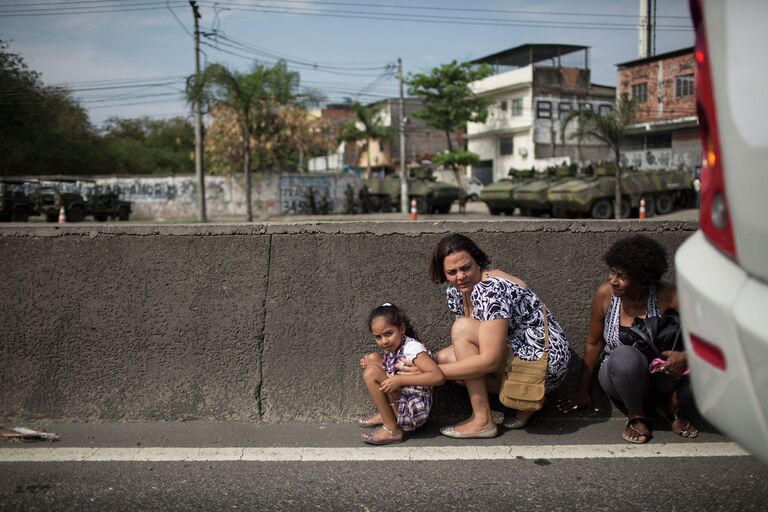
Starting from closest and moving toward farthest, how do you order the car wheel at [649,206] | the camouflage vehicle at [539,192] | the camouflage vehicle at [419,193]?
the car wheel at [649,206] < the camouflage vehicle at [539,192] < the camouflage vehicle at [419,193]

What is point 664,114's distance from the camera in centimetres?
3750

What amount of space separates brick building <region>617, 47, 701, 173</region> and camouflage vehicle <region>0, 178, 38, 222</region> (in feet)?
94.9

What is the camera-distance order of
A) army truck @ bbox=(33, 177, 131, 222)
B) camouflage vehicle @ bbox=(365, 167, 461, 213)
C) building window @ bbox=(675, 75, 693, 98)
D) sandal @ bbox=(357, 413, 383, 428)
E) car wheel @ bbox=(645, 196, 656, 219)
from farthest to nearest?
building window @ bbox=(675, 75, 693, 98) → camouflage vehicle @ bbox=(365, 167, 461, 213) → army truck @ bbox=(33, 177, 131, 222) → car wheel @ bbox=(645, 196, 656, 219) → sandal @ bbox=(357, 413, 383, 428)

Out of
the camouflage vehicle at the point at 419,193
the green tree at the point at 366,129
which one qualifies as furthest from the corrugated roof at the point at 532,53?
the camouflage vehicle at the point at 419,193

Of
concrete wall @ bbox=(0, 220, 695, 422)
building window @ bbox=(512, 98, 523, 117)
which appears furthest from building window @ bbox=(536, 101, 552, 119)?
concrete wall @ bbox=(0, 220, 695, 422)

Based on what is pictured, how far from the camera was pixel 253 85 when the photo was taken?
2642 cm

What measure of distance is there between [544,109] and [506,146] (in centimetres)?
434

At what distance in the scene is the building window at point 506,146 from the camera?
52091mm

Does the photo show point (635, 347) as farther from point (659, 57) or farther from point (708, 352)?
point (659, 57)

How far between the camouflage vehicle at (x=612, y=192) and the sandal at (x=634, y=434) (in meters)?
21.8

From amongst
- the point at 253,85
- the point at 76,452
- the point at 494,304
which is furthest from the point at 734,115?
the point at 253,85

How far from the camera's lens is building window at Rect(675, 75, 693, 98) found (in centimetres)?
3669

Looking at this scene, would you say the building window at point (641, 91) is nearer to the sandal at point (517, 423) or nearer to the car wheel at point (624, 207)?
the car wheel at point (624, 207)

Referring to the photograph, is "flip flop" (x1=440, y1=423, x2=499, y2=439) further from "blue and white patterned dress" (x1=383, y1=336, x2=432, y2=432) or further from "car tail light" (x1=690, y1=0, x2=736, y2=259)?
"car tail light" (x1=690, y1=0, x2=736, y2=259)
